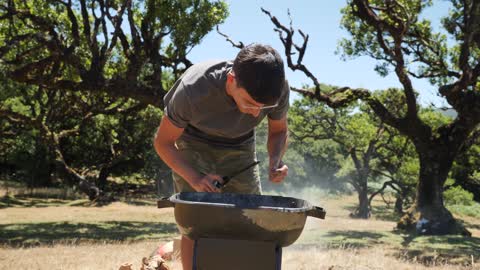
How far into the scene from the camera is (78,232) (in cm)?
967

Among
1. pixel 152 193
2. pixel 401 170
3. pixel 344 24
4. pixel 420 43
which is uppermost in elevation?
pixel 344 24

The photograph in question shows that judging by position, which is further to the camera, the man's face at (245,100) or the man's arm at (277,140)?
the man's arm at (277,140)

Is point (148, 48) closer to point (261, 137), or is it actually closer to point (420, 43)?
point (420, 43)

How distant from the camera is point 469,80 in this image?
387 inches

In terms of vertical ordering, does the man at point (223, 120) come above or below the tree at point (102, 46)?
below

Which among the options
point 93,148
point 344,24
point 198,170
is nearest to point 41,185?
point 93,148

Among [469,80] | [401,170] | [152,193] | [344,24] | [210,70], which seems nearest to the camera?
[210,70]

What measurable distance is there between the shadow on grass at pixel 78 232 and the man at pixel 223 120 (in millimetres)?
5373

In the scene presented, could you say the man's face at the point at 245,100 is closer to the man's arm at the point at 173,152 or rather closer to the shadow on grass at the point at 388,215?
the man's arm at the point at 173,152

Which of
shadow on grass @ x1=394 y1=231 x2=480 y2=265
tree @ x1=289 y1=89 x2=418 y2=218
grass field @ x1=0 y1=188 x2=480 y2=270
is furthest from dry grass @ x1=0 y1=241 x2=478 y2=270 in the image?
tree @ x1=289 y1=89 x2=418 y2=218

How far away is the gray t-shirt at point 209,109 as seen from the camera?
8.76 ft

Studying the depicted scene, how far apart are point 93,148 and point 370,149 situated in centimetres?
1313

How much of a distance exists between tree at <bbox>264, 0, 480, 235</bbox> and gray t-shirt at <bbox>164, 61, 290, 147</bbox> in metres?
7.45

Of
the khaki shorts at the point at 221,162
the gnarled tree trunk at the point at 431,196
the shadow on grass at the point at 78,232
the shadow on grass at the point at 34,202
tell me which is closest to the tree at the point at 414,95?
the gnarled tree trunk at the point at 431,196
